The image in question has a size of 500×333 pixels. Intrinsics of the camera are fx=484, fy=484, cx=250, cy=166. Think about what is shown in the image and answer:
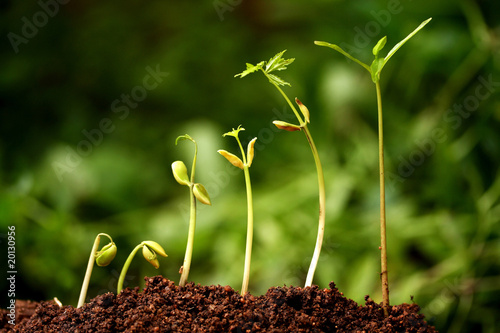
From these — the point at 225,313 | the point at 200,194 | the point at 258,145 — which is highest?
the point at 258,145

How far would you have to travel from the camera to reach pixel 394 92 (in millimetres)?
1516

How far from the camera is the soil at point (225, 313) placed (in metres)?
0.47

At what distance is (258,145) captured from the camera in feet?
5.23

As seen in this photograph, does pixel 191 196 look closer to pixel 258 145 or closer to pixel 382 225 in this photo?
pixel 382 225

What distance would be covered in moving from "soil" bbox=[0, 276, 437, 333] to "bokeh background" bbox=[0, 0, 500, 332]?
2.01 ft

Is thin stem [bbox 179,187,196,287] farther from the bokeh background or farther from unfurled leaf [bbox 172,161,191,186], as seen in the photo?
the bokeh background

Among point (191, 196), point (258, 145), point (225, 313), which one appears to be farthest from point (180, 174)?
point (258, 145)

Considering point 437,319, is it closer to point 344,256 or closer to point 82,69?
point 344,256

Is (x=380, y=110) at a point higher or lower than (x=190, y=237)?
→ higher

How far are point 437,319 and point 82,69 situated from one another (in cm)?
143

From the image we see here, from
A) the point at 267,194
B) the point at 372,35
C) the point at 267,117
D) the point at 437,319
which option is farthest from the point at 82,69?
the point at 437,319

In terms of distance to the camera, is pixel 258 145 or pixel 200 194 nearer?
pixel 200 194

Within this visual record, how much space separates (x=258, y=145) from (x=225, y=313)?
3.73 feet

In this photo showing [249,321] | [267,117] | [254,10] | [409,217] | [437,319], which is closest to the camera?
[249,321]
